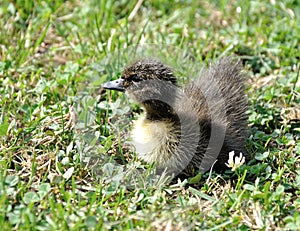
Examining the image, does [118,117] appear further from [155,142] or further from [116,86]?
[155,142]

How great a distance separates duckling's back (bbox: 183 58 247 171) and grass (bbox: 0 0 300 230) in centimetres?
15

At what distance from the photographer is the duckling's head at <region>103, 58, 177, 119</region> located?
12.1 feet

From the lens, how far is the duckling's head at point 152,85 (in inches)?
146

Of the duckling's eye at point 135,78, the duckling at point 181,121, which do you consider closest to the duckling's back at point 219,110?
the duckling at point 181,121

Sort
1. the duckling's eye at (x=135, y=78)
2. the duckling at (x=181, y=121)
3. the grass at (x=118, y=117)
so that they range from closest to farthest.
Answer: the grass at (x=118, y=117) → the duckling at (x=181, y=121) → the duckling's eye at (x=135, y=78)

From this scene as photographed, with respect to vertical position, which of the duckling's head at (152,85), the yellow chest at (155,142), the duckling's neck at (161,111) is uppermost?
the duckling's head at (152,85)

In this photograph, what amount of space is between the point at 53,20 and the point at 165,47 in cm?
105

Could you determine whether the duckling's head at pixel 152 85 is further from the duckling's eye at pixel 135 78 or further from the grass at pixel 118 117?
the grass at pixel 118 117

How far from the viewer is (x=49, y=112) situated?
4.05 m

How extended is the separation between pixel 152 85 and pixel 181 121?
0.96ft

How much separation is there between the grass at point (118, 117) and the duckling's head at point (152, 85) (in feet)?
0.96

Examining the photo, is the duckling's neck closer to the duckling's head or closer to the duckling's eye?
the duckling's head

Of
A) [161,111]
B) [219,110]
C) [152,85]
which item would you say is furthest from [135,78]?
[219,110]

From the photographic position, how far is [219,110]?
12.3 feet
